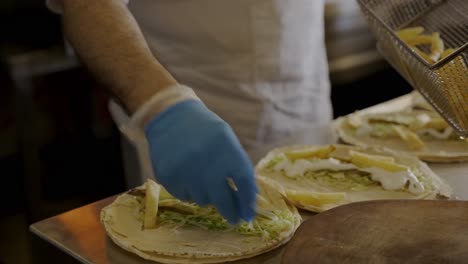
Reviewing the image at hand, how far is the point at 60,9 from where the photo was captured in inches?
57.3

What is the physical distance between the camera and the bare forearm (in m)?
1.19

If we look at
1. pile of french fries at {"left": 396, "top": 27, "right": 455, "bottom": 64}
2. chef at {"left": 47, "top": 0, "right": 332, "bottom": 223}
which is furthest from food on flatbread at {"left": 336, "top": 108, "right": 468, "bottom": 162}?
pile of french fries at {"left": 396, "top": 27, "right": 455, "bottom": 64}

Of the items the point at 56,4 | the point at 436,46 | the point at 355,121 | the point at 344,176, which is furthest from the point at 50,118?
the point at 436,46

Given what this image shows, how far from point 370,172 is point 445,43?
1.06 ft

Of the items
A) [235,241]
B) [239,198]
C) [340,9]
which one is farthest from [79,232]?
[340,9]

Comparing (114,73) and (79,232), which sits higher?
(114,73)

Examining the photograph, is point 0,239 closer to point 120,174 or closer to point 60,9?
point 120,174

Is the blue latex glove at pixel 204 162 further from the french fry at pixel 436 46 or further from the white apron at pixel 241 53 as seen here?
Result: the white apron at pixel 241 53

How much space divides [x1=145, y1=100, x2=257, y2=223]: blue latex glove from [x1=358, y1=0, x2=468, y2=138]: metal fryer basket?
1.38 feet

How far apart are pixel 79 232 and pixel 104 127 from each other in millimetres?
2200

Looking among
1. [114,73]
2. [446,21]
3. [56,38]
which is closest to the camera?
[114,73]

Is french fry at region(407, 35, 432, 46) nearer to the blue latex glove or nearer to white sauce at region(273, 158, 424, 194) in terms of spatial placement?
white sauce at region(273, 158, 424, 194)

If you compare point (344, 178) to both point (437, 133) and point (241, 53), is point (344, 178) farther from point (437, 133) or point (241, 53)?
point (241, 53)

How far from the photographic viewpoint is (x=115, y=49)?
4.16 ft
